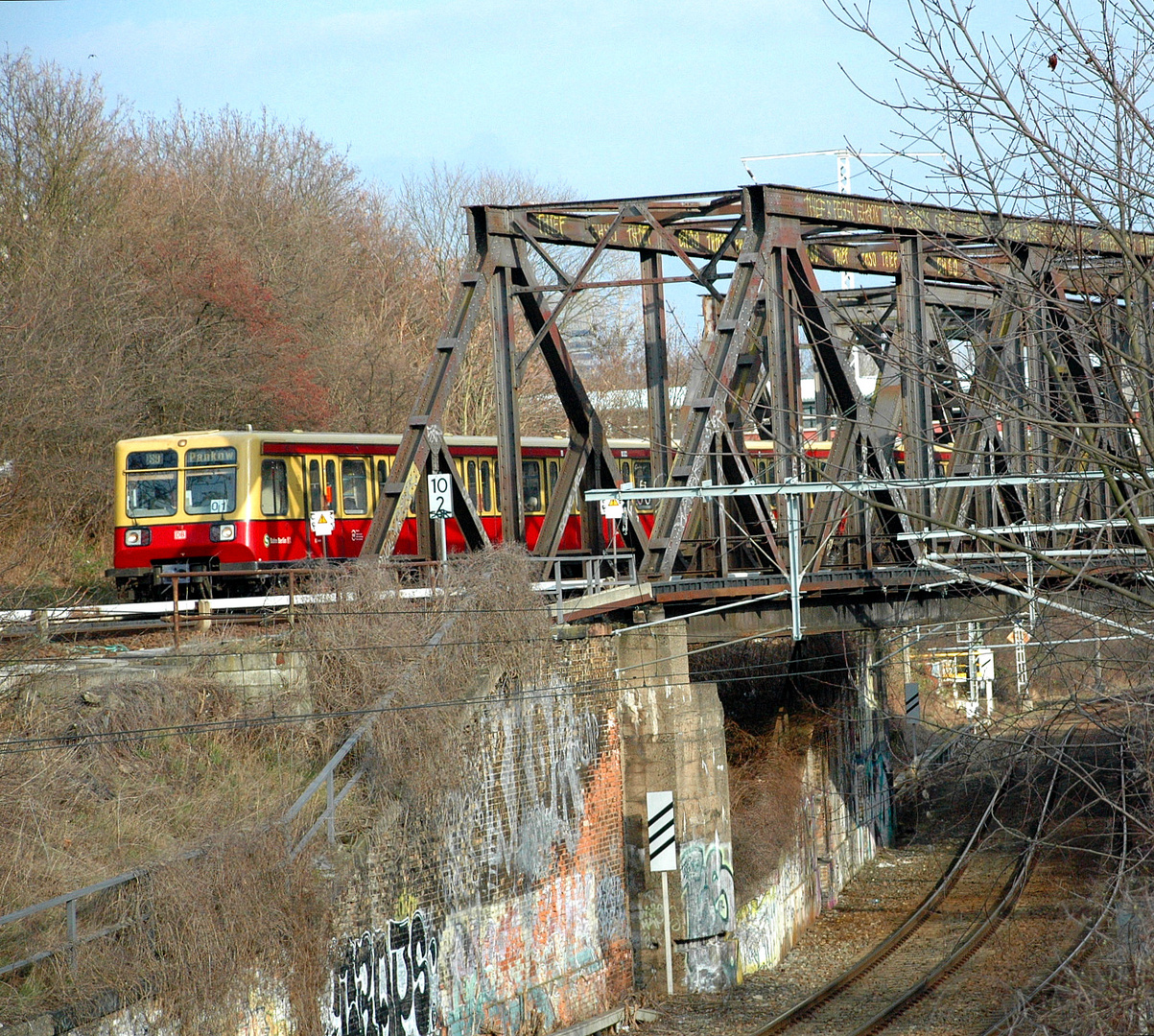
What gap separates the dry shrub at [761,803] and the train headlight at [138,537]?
1154 centimetres

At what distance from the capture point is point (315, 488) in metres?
24.1

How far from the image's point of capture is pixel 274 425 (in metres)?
36.0

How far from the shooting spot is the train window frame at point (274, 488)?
2341 centimetres

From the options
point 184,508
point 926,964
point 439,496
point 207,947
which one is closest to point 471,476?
point 184,508

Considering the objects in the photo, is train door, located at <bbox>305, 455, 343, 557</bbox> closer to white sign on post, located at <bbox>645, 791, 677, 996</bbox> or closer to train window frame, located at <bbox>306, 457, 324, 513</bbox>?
train window frame, located at <bbox>306, 457, 324, 513</bbox>

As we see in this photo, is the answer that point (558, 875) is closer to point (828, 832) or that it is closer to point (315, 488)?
point (315, 488)

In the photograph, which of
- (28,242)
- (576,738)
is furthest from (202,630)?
(28,242)

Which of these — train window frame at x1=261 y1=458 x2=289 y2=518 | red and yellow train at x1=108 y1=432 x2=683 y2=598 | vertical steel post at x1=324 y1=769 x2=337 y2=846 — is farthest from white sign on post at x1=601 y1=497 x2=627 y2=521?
Result: train window frame at x1=261 y1=458 x2=289 y2=518

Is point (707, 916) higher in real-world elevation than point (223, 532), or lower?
lower

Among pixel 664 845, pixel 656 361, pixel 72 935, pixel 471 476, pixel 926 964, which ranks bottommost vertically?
pixel 926 964

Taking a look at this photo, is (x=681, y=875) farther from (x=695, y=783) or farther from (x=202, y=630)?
(x=202, y=630)

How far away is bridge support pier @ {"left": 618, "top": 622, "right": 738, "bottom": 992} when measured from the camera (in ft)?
66.0

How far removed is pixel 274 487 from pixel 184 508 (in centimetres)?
164

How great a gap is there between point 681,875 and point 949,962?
543 cm
